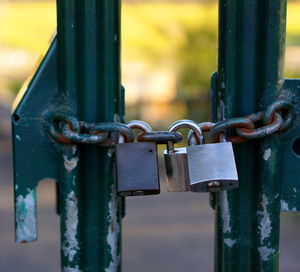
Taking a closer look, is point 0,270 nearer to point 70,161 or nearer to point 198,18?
point 70,161

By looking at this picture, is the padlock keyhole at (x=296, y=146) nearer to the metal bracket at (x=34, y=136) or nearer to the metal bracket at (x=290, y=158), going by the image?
the metal bracket at (x=290, y=158)

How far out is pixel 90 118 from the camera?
110cm

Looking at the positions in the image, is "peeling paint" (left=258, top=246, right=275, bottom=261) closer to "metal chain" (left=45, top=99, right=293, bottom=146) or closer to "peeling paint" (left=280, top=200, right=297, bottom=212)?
"peeling paint" (left=280, top=200, right=297, bottom=212)

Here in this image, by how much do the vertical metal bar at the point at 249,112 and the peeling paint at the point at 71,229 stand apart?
0.81ft

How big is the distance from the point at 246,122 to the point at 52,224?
362 centimetres

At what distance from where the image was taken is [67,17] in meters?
1.07

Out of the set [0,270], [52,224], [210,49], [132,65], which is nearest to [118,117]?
[0,270]

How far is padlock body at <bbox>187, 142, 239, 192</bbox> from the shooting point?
3.33ft

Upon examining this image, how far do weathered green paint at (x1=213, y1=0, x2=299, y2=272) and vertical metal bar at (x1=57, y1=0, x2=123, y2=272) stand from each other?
7.2 inches

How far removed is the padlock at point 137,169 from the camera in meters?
1.05

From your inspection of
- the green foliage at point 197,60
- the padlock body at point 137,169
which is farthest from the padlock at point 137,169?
the green foliage at point 197,60

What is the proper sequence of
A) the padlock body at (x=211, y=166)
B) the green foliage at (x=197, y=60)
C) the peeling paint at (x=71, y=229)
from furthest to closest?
the green foliage at (x=197, y=60)
the peeling paint at (x=71, y=229)
the padlock body at (x=211, y=166)

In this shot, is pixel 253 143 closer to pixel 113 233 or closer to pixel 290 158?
pixel 290 158

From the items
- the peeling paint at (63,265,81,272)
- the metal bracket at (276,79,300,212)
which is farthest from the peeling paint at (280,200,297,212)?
the peeling paint at (63,265,81,272)
